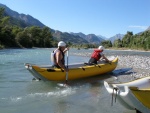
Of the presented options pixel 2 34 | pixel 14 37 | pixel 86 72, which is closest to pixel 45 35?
pixel 14 37

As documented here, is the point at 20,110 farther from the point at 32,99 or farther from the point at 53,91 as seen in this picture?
the point at 53,91

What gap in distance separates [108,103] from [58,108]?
2.05 meters

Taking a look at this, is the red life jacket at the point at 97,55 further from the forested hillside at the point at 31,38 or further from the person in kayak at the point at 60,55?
the forested hillside at the point at 31,38

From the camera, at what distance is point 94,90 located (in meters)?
12.4

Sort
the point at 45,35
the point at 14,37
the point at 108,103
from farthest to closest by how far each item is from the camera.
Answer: the point at 45,35 < the point at 14,37 < the point at 108,103

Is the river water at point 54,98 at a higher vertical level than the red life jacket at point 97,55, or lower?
lower

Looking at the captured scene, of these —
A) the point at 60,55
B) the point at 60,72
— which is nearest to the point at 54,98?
the point at 60,72

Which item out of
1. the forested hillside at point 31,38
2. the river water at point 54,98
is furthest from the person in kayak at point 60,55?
the forested hillside at point 31,38

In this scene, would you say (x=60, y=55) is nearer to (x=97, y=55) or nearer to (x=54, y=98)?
(x=54, y=98)

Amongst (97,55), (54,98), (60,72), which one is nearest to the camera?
(54,98)

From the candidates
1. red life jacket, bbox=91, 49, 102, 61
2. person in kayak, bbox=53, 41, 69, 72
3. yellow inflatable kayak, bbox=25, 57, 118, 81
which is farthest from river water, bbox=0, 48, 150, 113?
red life jacket, bbox=91, 49, 102, 61

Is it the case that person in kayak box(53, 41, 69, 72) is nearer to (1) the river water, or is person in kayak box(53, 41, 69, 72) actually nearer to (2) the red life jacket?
(1) the river water

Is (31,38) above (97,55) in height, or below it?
above

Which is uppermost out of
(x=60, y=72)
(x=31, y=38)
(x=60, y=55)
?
(x=31, y=38)
